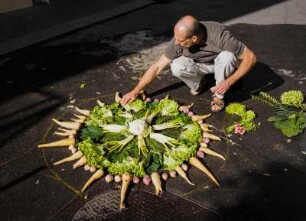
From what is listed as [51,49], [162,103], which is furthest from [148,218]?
[51,49]

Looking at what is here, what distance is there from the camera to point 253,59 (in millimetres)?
4723

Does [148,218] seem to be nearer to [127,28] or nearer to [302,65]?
[302,65]

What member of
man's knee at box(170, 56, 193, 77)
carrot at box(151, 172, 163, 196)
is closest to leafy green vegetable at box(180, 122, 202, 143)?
carrot at box(151, 172, 163, 196)

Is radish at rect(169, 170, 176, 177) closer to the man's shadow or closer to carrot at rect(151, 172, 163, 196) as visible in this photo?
carrot at rect(151, 172, 163, 196)

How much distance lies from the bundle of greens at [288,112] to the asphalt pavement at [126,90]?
99 mm

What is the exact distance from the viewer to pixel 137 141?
14.7 feet

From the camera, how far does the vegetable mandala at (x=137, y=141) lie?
408cm

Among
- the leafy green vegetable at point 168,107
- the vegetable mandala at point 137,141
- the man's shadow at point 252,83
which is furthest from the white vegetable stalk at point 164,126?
the man's shadow at point 252,83

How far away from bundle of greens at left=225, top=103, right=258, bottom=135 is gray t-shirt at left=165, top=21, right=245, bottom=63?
703 millimetres

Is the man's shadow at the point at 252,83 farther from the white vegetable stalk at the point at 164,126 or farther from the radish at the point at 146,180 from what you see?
the radish at the point at 146,180

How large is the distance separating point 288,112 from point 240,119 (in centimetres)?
64

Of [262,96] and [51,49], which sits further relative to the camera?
[51,49]

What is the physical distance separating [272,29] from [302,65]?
188 cm

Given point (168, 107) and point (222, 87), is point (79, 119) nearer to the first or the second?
point (168, 107)
